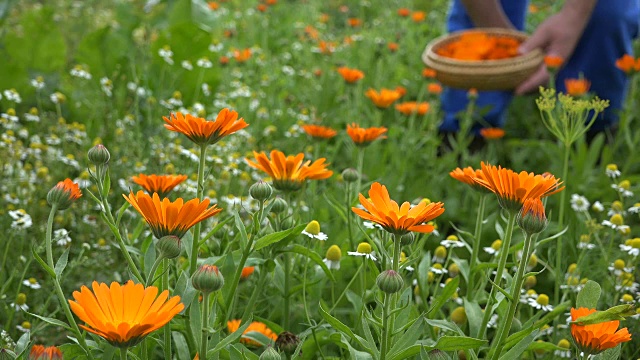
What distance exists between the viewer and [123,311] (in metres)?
0.89

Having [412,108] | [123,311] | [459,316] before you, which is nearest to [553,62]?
[412,108]

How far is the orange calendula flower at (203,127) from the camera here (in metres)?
1.13

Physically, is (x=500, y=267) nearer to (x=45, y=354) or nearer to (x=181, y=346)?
(x=181, y=346)

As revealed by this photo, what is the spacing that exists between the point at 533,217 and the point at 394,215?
17 centimetres

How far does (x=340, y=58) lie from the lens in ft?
11.3

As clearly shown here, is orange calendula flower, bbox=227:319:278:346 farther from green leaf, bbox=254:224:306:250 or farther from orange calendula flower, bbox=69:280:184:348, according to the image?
orange calendula flower, bbox=69:280:184:348

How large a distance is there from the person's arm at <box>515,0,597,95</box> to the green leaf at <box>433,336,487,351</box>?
5.58 feet

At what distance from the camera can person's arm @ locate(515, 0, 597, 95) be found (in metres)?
2.64

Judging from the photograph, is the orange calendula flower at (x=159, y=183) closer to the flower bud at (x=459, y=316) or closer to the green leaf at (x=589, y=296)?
the flower bud at (x=459, y=316)

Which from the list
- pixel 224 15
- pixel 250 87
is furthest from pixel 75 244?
pixel 224 15

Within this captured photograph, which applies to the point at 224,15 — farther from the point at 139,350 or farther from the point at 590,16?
the point at 139,350

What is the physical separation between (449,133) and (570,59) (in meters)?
0.50

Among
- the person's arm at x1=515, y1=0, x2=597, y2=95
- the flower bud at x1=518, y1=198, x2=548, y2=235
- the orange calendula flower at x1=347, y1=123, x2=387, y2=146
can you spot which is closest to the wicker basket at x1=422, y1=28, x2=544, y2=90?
the person's arm at x1=515, y1=0, x2=597, y2=95

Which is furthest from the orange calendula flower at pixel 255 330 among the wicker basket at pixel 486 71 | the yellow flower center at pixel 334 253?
the wicker basket at pixel 486 71
